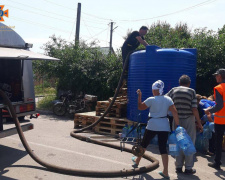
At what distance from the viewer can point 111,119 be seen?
7730 millimetres

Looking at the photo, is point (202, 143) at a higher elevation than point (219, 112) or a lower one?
lower

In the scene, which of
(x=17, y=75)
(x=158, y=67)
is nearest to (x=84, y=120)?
(x=17, y=75)

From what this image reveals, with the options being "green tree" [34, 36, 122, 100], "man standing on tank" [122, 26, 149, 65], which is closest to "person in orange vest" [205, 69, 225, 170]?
"man standing on tank" [122, 26, 149, 65]

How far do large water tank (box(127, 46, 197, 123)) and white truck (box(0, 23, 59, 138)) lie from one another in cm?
234

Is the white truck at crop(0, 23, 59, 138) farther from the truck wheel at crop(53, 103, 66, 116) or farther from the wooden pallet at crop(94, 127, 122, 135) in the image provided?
the truck wheel at crop(53, 103, 66, 116)

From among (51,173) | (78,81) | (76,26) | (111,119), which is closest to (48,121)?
(78,81)

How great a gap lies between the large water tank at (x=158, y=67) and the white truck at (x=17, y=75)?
2339 mm

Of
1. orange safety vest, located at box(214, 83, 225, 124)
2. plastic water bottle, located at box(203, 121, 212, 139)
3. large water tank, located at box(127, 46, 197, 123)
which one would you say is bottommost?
plastic water bottle, located at box(203, 121, 212, 139)

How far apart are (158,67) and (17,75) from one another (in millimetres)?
3437

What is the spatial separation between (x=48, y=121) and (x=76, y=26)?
10319 mm

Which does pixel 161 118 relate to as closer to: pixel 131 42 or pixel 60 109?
pixel 131 42

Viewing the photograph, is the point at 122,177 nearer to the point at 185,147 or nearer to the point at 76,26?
the point at 185,147

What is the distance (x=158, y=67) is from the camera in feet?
21.9

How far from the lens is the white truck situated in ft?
18.6
